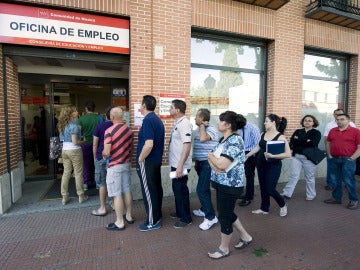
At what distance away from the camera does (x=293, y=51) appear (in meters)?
6.30

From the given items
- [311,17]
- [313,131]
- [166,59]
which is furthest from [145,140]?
[311,17]

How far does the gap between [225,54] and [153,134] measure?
144 inches

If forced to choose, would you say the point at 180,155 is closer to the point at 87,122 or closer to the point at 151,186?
the point at 151,186

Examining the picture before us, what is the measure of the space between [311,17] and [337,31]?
43.3 inches

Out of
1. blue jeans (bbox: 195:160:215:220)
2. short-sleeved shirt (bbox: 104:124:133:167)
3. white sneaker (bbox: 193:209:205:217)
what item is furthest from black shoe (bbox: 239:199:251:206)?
short-sleeved shirt (bbox: 104:124:133:167)

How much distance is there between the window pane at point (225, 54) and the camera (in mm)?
5758

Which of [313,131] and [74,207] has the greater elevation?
[313,131]

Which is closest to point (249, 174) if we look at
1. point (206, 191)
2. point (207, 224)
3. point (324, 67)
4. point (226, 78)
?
point (206, 191)

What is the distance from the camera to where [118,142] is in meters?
3.54

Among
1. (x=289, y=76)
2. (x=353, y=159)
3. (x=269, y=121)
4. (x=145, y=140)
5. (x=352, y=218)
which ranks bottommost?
(x=352, y=218)

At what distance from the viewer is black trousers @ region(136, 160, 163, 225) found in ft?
11.4

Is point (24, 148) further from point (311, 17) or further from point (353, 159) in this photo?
point (311, 17)

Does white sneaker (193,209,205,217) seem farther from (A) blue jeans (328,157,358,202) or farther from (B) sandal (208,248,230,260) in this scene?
(A) blue jeans (328,157,358,202)

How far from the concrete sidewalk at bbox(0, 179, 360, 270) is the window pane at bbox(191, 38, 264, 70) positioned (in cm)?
355
